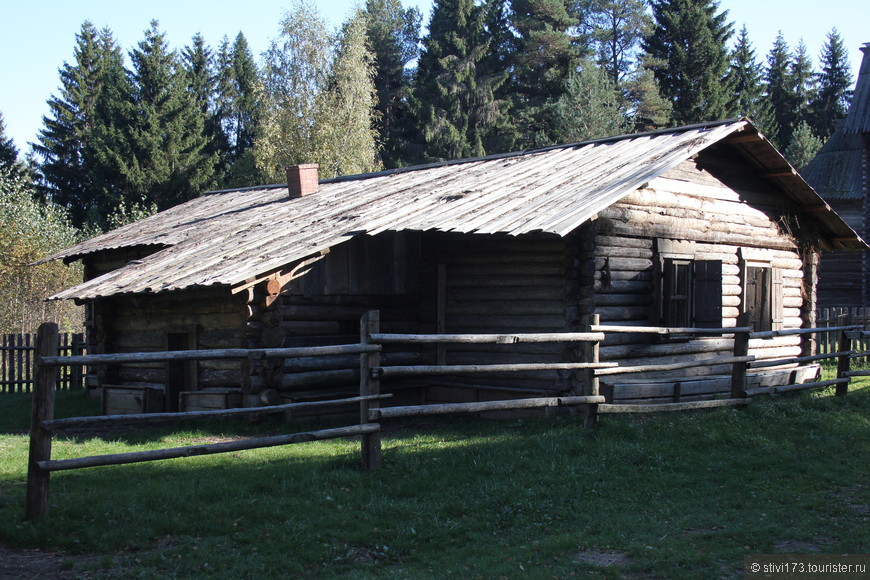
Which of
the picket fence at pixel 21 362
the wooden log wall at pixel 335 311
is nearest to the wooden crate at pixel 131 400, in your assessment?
the wooden log wall at pixel 335 311

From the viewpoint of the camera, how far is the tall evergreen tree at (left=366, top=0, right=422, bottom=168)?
4535cm

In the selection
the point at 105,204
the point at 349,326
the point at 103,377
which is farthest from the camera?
the point at 105,204

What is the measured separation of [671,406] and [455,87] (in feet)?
119

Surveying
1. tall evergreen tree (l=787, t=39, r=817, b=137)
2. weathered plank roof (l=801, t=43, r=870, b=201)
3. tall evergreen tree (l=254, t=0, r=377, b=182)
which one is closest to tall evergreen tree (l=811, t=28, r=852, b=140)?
tall evergreen tree (l=787, t=39, r=817, b=137)

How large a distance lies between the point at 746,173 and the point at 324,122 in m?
23.3

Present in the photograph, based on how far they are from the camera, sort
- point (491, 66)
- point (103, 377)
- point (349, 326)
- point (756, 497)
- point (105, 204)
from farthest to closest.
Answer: point (491, 66) → point (105, 204) → point (103, 377) → point (349, 326) → point (756, 497)

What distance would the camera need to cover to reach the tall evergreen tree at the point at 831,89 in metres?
53.9

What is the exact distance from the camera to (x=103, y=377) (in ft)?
49.6

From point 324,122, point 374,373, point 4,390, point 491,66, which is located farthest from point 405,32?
point 374,373

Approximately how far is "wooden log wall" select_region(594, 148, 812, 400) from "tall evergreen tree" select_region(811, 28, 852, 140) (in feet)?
141

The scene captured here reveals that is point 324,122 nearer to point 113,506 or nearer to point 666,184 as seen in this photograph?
point 666,184

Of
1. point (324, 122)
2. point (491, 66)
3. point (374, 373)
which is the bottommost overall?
point (374, 373)

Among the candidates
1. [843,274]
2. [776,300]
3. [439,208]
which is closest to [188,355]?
[439,208]

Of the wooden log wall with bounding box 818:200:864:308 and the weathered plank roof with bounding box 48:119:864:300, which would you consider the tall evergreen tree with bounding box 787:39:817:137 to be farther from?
the weathered plank roof with bounding box 48:119:864:300
